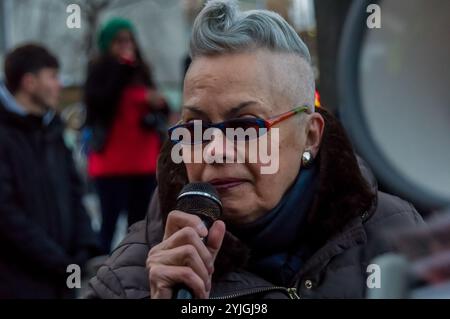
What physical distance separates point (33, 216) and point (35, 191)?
0.10 m

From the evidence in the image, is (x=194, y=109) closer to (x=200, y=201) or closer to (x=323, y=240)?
(x=200, y=201)

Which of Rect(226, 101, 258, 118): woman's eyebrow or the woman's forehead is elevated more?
the woman's forehead

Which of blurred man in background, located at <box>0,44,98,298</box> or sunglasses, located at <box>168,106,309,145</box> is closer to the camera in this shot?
sunglasses, located at <box>168,106,309,145</box>

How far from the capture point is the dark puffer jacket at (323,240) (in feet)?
5.26

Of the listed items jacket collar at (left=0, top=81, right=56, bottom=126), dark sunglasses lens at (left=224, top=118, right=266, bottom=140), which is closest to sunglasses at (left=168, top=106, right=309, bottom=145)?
dark sunglasses lens at (left=224, top=118, right=266, bottom=140)

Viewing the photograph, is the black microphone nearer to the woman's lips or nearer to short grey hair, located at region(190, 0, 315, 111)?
the woman's lips

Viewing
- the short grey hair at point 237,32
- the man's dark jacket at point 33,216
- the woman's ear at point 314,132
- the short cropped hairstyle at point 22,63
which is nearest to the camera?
the short grey hair at point 237,32

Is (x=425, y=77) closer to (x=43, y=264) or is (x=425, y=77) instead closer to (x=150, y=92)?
(x=150, y=92)

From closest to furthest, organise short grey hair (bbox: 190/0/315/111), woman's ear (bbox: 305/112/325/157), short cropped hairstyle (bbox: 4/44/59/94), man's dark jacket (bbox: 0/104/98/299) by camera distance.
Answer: short grey hair (bbox: 190/0/315/111) → woman's ear (bbox: 305/112/325/157) → man's dark jacket (bbox: 0/104/98/299) → short cropped hairstyle (bbox: 4/44/59/94)

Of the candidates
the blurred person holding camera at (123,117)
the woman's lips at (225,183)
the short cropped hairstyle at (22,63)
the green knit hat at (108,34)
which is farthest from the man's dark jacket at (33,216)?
the woman's lips at (225,183)

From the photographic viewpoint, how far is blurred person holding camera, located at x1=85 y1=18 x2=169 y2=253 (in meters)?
2.50

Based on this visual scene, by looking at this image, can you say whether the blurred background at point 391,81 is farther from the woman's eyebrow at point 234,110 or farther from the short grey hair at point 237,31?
the woman's eyebrow at point 234,110

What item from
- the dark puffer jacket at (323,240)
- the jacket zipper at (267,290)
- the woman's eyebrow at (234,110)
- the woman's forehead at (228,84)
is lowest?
the jacket zipper at (267,290)

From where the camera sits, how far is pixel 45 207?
12.4 ft
